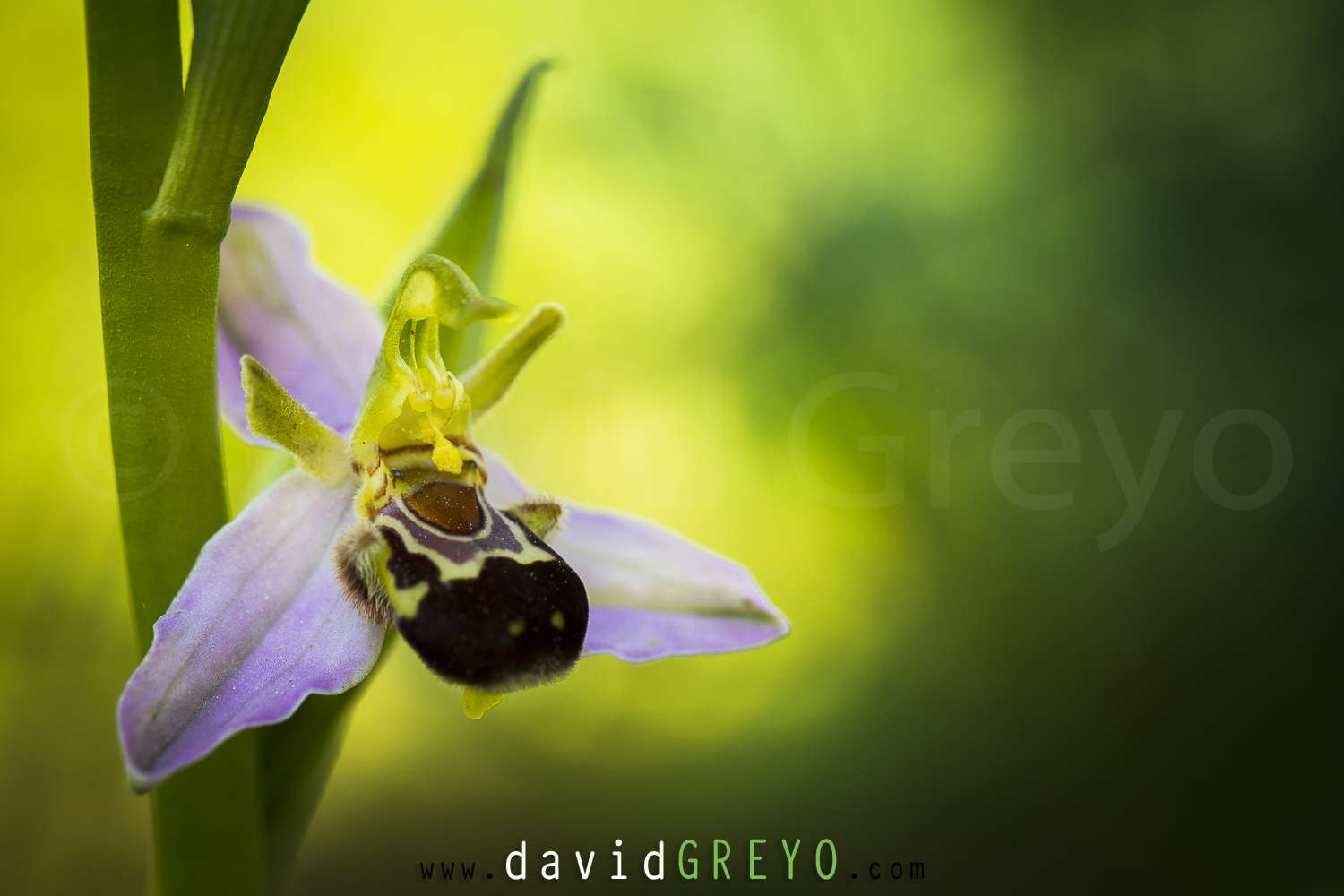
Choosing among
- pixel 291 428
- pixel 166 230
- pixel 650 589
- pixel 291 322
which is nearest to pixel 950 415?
pixel 650 589

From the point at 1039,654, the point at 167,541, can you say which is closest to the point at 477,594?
the point at 167,541

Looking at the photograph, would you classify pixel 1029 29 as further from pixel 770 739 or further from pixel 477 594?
pixel 477 594

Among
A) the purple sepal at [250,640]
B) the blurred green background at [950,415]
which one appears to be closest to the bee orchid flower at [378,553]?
the purple sepal at [250,640]

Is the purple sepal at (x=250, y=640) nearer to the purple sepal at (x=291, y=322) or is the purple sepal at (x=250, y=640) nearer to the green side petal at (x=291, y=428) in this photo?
the green side petal at (x=291, y=428)

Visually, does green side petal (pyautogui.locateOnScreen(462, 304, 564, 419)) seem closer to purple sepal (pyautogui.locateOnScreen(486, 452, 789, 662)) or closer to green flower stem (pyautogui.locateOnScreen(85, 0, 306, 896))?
purple sepal (pyautogui.locateOnScreen(486, 452, 789, 662))

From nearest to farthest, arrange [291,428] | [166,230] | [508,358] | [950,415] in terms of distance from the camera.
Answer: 1. [166,230]
2. [291,428]
3. [508,358]
4. [950,415]

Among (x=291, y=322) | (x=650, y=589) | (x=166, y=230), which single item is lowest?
(x=650, y=589)

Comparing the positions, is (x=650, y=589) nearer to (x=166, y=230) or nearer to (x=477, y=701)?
(x=477, y=701)
